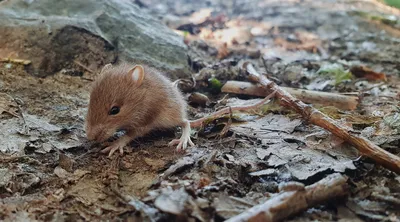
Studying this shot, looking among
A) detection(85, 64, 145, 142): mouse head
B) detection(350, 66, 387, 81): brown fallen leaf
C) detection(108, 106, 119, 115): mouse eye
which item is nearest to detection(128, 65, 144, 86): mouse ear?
detection(85, 64, 145, 142): mouse head

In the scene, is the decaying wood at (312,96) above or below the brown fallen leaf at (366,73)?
above

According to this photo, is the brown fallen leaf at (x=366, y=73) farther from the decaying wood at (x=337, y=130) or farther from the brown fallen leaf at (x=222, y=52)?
the brown fallen leaf at (x=222, y=52)

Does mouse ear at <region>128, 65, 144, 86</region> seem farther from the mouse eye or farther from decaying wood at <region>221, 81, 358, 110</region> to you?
decaying wood at <region>221, 81, 358, 110</region>

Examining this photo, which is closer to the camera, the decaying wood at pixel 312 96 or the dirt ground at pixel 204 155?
the dirt ground at pixel 204 155

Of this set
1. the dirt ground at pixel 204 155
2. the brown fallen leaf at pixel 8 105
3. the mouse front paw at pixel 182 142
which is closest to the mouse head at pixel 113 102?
the dirt ground at pixel 204 155

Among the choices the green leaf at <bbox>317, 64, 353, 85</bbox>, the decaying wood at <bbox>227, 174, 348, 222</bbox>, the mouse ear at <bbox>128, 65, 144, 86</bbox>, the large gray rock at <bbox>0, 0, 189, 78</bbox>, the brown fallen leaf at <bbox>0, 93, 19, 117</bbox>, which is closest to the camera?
the decaying wood at <bbox>227, 174, 348, 222</bbox>

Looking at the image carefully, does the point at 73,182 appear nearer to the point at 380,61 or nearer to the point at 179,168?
the point at 179,168

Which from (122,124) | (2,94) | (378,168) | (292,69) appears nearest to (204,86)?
(292,69)
